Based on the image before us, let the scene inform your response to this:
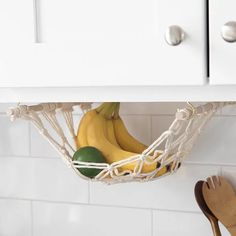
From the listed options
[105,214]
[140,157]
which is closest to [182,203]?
[105,214]

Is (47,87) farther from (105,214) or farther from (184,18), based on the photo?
(105,214)

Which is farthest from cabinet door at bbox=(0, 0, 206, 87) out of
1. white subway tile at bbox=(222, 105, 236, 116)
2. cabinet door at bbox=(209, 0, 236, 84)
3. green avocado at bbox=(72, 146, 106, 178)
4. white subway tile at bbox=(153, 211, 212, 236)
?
white subway tile at bbox=(153, 211, 212, 236)

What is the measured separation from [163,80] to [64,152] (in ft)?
0.95

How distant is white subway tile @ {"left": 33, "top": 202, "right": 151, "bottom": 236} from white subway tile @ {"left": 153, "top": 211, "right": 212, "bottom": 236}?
2cm

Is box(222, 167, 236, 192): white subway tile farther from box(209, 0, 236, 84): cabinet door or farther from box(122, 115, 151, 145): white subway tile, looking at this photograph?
box(209, 0, 236, 84): cabinet door

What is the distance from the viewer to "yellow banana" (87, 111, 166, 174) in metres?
0.97

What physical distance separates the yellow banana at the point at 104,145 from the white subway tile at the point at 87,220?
26 cm

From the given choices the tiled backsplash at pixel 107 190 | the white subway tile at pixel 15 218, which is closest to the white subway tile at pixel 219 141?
the tiled backsplash at pixel 107 190

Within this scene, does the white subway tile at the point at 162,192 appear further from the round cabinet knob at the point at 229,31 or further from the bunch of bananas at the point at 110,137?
the round cabinet knob at the point at 229,31

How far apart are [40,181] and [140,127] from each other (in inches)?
12.1

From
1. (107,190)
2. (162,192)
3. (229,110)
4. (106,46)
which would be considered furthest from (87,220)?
(106,46)

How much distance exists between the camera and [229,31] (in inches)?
28.9

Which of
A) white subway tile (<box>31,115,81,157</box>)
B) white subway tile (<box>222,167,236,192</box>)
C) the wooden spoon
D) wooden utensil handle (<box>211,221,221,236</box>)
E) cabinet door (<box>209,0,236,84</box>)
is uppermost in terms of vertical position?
cabinet door (<box>209,0,236,84</box>)

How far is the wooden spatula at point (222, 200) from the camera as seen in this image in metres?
1.09
